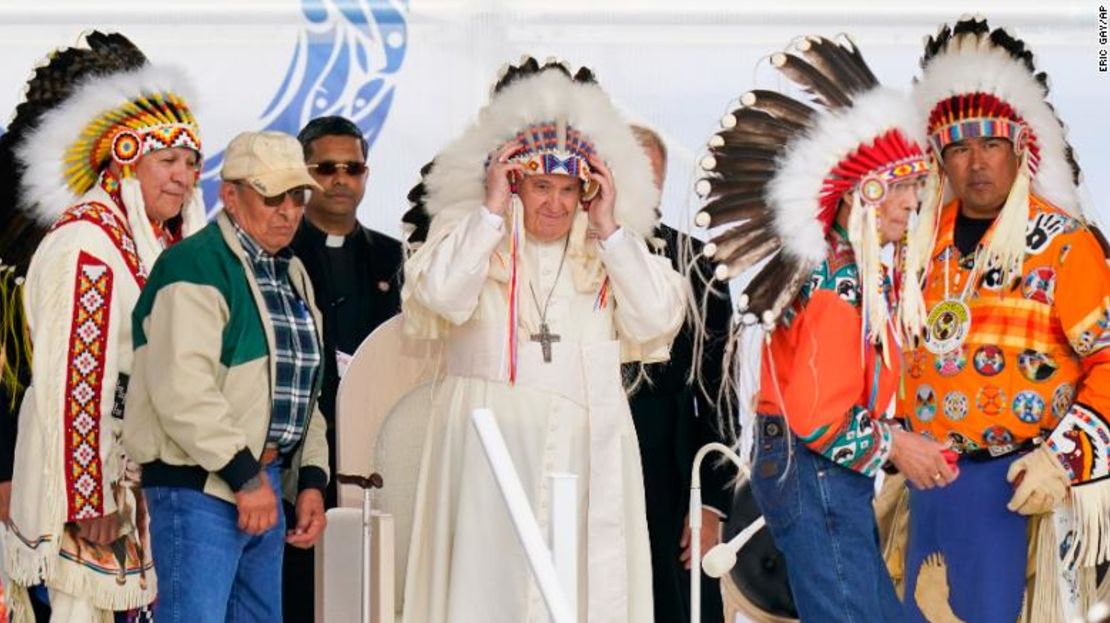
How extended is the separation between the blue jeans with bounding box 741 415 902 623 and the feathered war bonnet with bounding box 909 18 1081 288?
3.28ft

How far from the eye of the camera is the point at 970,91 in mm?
6562

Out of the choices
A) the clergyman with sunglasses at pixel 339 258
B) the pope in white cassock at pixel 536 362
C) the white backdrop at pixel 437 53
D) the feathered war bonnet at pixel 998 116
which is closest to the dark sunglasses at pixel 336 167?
the clergyman with sunglasses at pixel 339 258

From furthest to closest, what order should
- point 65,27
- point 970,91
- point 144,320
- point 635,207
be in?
point 65,27
point 970,91
point 635,207
point 144,320

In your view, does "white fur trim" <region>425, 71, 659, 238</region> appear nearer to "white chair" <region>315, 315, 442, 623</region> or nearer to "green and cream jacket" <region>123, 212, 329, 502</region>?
"white chair" <region>315, 315, 442, 623</region>

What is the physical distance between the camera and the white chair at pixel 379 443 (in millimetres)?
6113

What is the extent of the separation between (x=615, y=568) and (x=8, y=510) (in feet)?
5.37

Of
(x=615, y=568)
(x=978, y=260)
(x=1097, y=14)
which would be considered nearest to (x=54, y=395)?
(x=615, y=568)

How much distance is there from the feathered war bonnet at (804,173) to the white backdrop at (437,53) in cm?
74

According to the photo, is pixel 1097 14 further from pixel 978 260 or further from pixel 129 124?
pixel 129 124

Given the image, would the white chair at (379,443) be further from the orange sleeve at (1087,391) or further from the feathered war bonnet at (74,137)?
the orange sleeve at (1087,391)

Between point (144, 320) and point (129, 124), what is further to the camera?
point (129, 124)

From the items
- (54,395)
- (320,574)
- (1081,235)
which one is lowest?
(320,574)

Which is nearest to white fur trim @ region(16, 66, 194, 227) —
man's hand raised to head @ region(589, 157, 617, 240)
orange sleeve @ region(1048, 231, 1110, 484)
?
man's hand raised to head @ region(589, 157, 617, 240)

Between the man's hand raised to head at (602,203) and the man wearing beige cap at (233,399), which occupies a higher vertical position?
the man's hand raised to head at (602,203)
